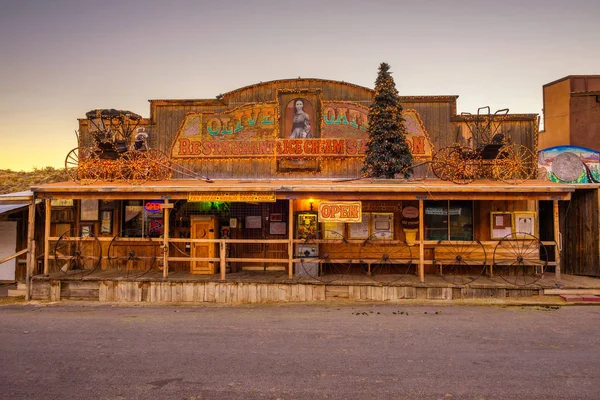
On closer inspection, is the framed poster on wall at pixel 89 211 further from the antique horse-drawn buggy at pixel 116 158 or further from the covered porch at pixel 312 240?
the antique horse-drawn buggy at pixel 116 158

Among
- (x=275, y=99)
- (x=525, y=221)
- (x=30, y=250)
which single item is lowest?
(x=30, y=250)

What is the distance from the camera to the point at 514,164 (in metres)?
12.8

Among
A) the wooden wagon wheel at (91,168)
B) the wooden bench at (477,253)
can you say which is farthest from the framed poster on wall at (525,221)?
the wooden wagon wheel at (91,168)

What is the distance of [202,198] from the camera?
1178 cm

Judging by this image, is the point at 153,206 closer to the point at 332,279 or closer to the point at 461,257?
the point at 332,279

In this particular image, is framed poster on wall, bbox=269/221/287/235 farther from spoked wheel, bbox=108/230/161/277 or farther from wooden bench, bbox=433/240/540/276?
wooden bench, bbox=433/240/540/276

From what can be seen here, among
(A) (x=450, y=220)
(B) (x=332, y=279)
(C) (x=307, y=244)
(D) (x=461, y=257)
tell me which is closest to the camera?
(B) (x=332, y=279)

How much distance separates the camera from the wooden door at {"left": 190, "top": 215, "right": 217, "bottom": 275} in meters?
13.6

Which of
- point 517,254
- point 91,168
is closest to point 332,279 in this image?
point 517,254

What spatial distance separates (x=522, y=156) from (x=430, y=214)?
150 inches

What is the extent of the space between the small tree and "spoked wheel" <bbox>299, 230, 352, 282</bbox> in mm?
2547

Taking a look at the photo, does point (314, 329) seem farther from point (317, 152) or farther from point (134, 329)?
point (317, 152)

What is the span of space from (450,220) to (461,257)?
1.44 m

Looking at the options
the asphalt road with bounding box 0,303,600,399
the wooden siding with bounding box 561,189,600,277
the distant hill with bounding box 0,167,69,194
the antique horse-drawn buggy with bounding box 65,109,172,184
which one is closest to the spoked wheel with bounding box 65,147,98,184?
the antique horse-drawn buggy with bounding box 65,109,172,184
